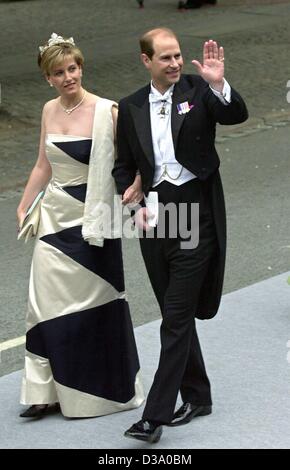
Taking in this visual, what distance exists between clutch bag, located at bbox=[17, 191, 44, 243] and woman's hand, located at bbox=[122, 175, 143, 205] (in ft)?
2.01

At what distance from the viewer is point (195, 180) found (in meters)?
4.96

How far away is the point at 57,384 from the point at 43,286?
508mm

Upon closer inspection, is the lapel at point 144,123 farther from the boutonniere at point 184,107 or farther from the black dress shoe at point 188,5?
the black dress shoe at point 188,5

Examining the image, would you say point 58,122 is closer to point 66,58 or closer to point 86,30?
point 66,58

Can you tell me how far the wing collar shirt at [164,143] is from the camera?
4.95 metres

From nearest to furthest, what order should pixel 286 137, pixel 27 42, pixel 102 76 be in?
pixel 286 137 < pixel 102 76 < pixel 27 42

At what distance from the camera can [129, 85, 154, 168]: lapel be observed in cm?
496

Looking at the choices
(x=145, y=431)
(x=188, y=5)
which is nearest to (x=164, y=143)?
(x=145, y=431)

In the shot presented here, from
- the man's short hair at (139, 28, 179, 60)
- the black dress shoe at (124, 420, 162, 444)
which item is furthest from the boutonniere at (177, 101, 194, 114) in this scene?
the black dress shoe at (124, 420, 162, 444)

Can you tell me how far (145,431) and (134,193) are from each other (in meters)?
1.14

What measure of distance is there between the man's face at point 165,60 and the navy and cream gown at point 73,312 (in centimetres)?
60

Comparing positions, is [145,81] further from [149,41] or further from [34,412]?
→ [149,41]

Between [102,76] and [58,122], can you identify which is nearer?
[58,122]

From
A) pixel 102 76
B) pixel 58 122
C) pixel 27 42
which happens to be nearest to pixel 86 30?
pixel 27 42
